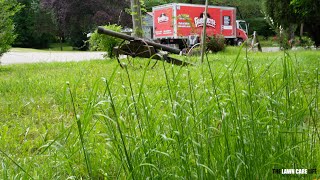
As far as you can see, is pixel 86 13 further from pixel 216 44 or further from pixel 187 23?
pixel 216 44

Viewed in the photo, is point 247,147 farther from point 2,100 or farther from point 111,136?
point 2,100

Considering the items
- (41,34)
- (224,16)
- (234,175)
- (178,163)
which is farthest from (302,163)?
(41,34)

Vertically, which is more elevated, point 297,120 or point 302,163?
point 297,120

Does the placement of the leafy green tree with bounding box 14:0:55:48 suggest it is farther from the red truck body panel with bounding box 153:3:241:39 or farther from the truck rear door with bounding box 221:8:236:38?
the truck rear door with bounding box 221:8:236:38

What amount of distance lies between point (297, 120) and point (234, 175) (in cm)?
48

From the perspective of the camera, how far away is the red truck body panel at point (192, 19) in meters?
23.2

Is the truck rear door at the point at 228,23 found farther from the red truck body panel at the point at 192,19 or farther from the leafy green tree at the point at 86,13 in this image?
the leafy green tree at the point at 86,13

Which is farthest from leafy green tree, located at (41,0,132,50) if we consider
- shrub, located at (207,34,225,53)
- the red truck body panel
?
shrub, located at (207,34,225,53)

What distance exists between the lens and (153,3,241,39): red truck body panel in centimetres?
2316

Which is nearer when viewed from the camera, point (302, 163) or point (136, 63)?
point (302, 163)

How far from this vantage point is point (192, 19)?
2308 cm

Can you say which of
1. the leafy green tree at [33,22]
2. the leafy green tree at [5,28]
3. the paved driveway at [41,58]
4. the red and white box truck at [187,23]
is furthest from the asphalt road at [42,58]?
the leafy green tree at [33,22]

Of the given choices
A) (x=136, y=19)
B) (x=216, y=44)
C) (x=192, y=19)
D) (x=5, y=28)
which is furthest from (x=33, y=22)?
(x=5, y=28)

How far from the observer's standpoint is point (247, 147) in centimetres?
154
